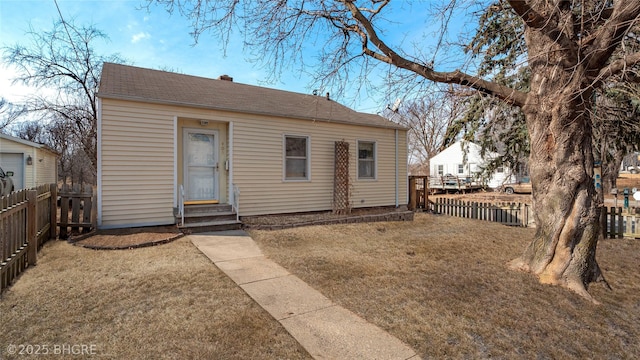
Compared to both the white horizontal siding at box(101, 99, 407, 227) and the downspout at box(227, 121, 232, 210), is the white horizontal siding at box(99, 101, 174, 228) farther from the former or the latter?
the downspout at box(227, 121, 232, 210)

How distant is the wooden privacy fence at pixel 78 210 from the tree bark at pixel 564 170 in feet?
27.3

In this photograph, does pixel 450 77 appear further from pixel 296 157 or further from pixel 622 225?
pixel 622 225

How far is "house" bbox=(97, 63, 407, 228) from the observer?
6945 millimetres

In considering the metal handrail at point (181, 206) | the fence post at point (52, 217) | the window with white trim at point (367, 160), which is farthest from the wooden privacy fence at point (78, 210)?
the window with white trim at point (367, 160)

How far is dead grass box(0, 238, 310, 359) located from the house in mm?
2713

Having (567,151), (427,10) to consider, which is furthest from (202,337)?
(427,10)

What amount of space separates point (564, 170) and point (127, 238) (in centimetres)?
771

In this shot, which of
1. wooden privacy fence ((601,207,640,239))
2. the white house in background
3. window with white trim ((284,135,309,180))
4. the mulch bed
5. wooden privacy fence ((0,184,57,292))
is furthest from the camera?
the white house in background

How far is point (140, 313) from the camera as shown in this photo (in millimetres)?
3129

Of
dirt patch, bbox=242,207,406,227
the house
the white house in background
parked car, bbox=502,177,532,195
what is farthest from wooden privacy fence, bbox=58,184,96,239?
the white house in background

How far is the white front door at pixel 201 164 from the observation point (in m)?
8.00

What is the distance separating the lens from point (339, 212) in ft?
32.0

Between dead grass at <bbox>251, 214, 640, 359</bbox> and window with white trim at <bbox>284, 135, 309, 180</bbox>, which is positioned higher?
window with white trim at <bbox>284, 135, 309, 180</bbox>

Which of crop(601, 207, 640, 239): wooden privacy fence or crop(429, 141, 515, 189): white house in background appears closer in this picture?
crop(601, 207, 640, 239): wooden privacy fence
